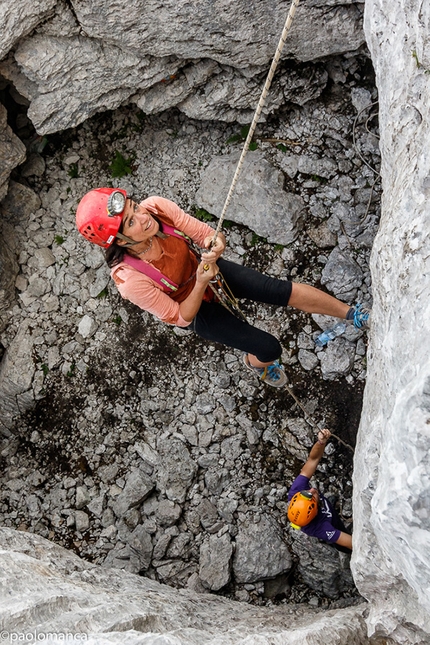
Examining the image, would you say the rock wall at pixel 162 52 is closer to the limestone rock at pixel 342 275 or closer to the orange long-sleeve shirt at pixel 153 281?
the limestone rock at pixel 342 275

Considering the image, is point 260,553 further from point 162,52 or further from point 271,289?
point 162,52

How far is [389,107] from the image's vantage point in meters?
3.88

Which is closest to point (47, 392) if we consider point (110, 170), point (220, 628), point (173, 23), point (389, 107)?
point (110, 170)

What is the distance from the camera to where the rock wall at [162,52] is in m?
5.73

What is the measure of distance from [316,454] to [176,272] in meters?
2.62

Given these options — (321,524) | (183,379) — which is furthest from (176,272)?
(321,524)

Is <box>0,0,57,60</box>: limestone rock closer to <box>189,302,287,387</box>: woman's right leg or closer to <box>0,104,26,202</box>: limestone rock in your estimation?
<box>0,104,26,202</box>: limestone rock

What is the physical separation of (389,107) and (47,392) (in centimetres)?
569

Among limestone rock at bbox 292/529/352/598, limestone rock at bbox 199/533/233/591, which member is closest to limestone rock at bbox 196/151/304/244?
limestone rock at bbox 292/529/352/598

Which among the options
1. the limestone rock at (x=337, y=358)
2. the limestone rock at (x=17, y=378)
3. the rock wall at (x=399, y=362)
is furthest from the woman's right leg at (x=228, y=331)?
the limestone rock at (x=17, y=378)

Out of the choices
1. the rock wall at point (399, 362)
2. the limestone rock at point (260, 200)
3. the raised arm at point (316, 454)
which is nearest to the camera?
the rock wall at point (399, 362)

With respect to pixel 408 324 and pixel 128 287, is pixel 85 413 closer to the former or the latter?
pixel 128 287

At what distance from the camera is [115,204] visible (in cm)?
438

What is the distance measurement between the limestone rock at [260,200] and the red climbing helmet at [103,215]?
291 cm
